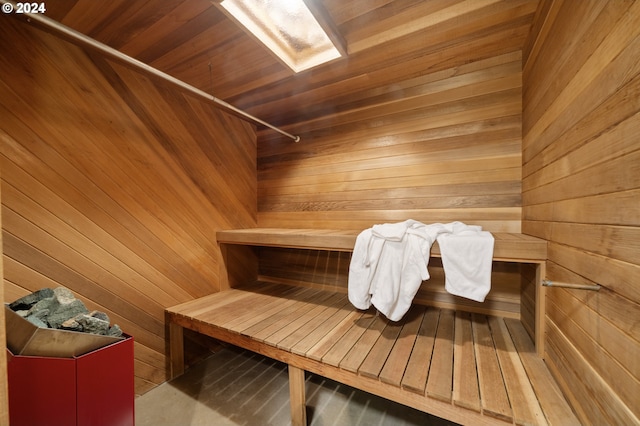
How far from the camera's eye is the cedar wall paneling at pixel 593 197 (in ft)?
2.36

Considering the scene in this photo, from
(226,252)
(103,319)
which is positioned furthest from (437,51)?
(103,319)

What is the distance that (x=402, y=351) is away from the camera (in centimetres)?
145

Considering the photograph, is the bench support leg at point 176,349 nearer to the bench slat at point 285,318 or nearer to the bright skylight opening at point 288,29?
the bench slat at point 285,318

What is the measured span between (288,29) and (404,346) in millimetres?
2187

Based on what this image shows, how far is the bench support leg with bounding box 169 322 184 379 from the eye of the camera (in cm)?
206

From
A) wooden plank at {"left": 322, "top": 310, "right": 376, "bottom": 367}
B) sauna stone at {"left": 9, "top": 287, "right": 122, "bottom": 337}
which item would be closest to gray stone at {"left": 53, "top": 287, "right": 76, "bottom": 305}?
sauna stone at {"left": 9, "top": 287, "right": 122, "bottom": 337}

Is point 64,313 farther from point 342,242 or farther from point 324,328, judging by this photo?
point 342,242

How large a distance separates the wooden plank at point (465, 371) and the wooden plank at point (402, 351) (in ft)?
0.80

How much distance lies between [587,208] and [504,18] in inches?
51.1

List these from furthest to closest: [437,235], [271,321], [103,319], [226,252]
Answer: [226,252]
[271,321]
[437,235]
[103,319]

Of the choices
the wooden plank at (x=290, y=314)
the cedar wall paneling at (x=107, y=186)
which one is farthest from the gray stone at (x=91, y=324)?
the wooden plank at (x=290, y=314)

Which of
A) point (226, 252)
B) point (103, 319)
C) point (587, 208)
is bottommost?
point (103, 319)

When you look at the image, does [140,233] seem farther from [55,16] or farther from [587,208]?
[587,208]

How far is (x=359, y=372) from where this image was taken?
1.29m
